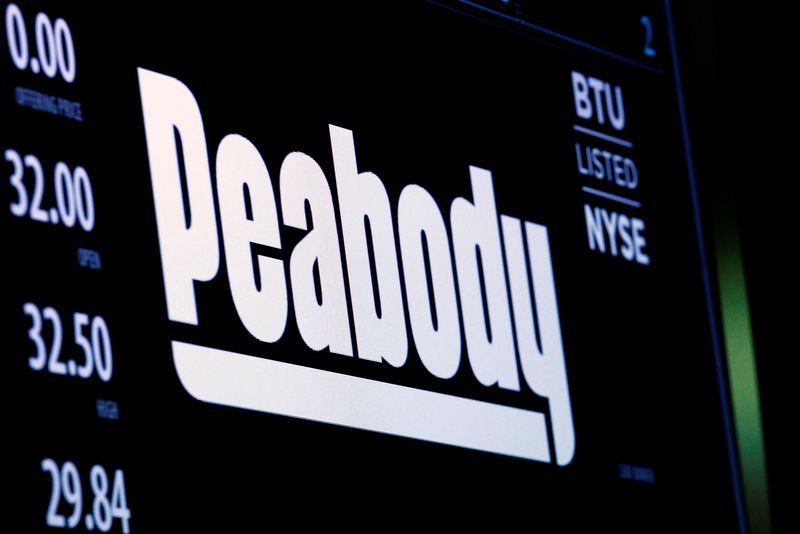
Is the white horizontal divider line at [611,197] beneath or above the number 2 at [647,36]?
beneath

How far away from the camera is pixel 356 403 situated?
1.82 m

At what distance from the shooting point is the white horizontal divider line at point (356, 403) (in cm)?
169

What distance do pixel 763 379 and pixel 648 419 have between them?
731mm

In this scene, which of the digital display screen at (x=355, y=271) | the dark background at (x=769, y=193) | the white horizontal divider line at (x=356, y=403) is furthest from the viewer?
the dark background at (x=769, y=193)

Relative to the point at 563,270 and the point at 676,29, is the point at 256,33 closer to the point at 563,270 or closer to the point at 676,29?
the point at 563,270

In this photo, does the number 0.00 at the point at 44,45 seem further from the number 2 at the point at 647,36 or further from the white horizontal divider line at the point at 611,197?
the number 2 at the point at 647,36

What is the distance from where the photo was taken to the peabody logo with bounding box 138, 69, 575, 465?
1.70 meters

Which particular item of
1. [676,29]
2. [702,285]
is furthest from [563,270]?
[676,29]

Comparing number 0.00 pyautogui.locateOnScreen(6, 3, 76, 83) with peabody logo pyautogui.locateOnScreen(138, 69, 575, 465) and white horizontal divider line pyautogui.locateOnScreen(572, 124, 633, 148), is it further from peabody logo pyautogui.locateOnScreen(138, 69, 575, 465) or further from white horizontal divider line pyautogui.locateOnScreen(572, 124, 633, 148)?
white horizontal divider line pyautogui.locateOnScreen(572, 124, 633, 148)

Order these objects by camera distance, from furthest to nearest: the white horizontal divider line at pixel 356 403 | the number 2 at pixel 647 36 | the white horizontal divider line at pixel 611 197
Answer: the number 2 at pixel 647 36 < the white horizontal divider line at pixel 611 197 < the white horizontal divider line at pixel 356 403

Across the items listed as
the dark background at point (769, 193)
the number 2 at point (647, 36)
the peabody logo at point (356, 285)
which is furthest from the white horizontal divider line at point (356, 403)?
the dark background at point (769, 193)

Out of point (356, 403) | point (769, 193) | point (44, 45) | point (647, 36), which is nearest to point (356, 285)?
point (356, 403)

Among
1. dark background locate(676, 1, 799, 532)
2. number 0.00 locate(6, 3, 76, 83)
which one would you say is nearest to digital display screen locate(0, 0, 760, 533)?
number 0.00 locate(6, 3, 76, 83)

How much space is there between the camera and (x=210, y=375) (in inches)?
66.3
